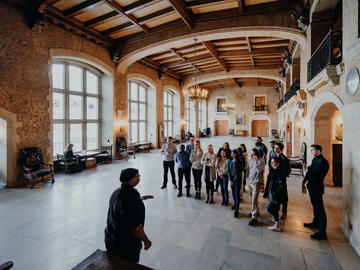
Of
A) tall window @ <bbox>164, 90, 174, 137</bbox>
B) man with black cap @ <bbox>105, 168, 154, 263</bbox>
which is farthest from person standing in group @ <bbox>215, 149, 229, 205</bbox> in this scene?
tall window @ <bbox>164, 90, 174, 137</bbox>

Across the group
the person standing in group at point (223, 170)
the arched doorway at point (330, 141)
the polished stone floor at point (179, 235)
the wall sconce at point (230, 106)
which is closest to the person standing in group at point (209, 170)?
the person standing in group at point (223, 170)

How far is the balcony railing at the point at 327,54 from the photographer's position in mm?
3830

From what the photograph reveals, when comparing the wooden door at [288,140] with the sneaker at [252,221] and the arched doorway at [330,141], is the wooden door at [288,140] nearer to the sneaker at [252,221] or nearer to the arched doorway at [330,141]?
the arched doorway at [330,141]

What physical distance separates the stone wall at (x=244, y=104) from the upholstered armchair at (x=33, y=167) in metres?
19.2

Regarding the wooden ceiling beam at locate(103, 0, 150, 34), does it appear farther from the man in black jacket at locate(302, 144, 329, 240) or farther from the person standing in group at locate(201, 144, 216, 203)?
the man in black jacket at locate(302, 144, 329, 240)

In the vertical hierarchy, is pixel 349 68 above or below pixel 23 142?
above

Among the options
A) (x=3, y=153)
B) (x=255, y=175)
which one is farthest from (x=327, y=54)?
(x=3, y=153)

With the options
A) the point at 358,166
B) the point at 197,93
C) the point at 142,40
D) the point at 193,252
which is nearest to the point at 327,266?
the point at 358,166

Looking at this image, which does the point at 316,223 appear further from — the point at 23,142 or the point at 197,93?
the point at 23,142

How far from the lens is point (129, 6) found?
613cm

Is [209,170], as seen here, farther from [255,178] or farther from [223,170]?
[255,178]

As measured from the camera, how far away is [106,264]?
1.54 metres

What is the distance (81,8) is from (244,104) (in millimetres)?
18793

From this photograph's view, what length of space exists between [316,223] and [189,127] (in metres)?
17.9
